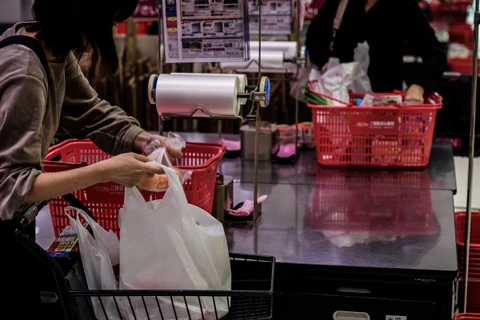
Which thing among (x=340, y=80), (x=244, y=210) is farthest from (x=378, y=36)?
(x=244, y=210)

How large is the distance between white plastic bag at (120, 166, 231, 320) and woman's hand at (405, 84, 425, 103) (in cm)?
166

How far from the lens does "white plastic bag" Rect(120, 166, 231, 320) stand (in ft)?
5.98

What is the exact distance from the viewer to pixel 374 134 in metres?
3.23

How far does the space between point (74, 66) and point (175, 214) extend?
21.8 inches

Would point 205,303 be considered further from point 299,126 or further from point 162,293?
point 299,126

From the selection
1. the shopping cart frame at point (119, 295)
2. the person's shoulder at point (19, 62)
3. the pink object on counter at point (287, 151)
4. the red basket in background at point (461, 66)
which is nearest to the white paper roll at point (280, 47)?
the pink object on counter at point (287, 151)

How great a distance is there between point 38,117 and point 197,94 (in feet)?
2.40

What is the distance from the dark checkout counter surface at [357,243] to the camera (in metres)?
2.12

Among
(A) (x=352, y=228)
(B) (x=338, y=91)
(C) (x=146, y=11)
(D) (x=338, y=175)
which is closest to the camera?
(A) (x=352, y=228)

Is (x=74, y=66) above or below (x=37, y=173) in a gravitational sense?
above

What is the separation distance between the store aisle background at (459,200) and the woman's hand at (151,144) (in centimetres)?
50

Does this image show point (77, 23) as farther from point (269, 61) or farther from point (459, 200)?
point (459, 200)

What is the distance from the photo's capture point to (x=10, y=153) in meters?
1.60

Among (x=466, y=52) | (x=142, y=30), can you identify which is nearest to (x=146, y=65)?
(x=142, y=30)
